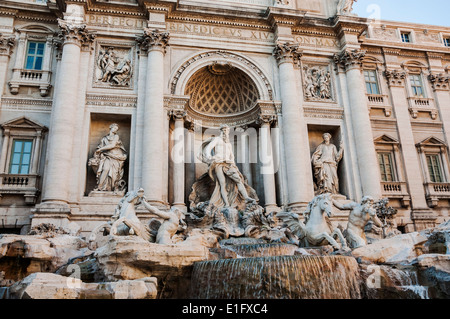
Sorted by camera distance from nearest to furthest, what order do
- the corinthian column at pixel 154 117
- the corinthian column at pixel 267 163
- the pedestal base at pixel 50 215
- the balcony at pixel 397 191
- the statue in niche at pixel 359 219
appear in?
the statue in niche at pixel 359 219 < the pedestal base at pixel 50 215 < the corinthian column at pixel 154 117 < the corinthian column at pixel 267 163 < the balcony at pixel 397 191

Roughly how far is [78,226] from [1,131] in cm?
567

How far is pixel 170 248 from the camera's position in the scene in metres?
8.94

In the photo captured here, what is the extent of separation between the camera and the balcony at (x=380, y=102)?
19.5m

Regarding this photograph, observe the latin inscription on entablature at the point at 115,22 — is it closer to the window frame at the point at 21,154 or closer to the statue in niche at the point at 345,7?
the window frame at the point at 21,154

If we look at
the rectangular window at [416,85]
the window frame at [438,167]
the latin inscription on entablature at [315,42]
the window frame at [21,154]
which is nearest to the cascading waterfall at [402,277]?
the window frame at [438,167]

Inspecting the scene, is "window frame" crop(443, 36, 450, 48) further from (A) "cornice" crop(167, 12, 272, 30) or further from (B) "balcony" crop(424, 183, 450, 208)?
(A) "cornice" crop(167, 12, 272, 30)

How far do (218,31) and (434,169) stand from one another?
13167 mm

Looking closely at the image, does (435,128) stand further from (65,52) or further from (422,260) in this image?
(65,52)

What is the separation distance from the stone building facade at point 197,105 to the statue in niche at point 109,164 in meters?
0.26

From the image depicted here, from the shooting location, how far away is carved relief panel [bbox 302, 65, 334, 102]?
18.2m

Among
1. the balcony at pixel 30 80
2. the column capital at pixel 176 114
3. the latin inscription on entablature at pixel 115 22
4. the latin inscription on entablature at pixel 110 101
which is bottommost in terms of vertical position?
the column capital at pixel 176 114

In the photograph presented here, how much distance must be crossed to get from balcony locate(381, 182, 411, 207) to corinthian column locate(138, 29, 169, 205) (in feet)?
34.9

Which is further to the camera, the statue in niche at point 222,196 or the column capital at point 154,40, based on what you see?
the column capital at point 154,40

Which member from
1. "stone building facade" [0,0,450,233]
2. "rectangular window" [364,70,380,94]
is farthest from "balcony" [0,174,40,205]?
"rectangular window" [364,70,380,94]
